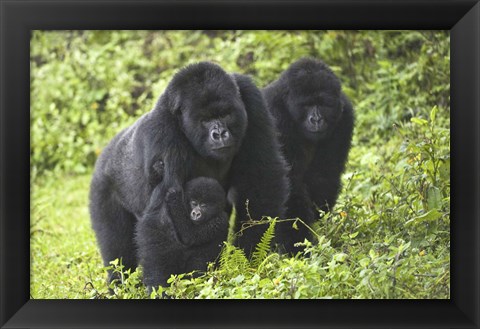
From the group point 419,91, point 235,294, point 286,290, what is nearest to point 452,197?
point 286,290

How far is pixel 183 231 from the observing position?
3957mm

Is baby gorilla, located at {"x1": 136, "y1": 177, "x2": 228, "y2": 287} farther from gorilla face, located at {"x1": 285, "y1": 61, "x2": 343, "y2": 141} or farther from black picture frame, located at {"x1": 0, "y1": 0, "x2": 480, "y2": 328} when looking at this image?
gorilla face, located at {"x1": 285, "y1": 61, "x2": 343, "y2": 141}

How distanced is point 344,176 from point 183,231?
2.20 metres

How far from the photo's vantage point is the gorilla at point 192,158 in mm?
3971

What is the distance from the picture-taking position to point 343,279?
3635 millimetres

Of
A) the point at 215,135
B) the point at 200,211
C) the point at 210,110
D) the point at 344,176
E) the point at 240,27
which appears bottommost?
the point at 200,211

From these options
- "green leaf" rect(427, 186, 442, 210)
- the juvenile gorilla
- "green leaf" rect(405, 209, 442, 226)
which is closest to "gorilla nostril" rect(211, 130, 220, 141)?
the juvenile gorilla

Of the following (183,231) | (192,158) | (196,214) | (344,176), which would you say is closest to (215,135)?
(192,158)

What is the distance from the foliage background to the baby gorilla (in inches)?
3.9

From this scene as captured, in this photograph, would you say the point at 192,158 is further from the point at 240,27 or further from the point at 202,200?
the point at 240,27

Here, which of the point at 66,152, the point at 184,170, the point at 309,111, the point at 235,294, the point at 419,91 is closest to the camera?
the point at 235,294

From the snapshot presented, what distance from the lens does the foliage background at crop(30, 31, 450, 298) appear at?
3729mm

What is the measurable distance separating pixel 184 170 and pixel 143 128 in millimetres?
392

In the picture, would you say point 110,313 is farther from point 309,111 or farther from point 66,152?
point 66,152
